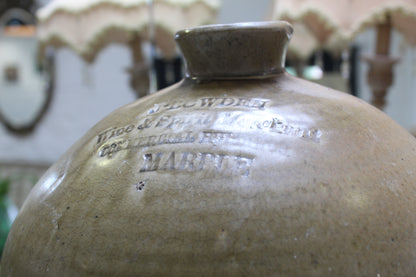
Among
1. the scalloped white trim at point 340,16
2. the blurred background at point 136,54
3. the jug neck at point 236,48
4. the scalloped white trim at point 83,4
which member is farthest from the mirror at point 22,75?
the jug neck at point 236,48

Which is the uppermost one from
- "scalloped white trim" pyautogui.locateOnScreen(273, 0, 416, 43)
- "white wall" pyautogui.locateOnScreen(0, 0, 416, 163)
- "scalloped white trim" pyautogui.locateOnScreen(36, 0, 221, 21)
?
"scalloped white trim" pyautogui.locateOnScreen(36, 0, 221, 21)

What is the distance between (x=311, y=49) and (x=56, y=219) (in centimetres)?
192

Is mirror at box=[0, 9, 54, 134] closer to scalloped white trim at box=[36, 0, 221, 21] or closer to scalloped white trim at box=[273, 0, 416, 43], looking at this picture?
scalloped white trim at box=[36, 0, 221, 21]

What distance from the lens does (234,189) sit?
528mm

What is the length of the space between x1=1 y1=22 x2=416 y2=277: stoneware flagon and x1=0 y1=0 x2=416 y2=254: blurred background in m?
1.03

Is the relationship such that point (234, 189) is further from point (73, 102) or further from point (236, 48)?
point (73, 102)

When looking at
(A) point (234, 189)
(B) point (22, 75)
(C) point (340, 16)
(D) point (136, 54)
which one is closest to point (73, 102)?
(B) point (22, 75)

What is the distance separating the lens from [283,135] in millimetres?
579

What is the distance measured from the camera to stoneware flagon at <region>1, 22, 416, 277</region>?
0.51 meters

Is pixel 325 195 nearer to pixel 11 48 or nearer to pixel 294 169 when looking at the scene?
pixel 294 169

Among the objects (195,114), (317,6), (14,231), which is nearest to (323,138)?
(195,114)

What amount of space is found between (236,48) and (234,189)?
0.81ft

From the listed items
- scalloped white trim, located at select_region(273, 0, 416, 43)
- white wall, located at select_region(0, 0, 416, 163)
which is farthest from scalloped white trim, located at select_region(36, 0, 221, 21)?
white wall, located at select_region(0, 0, 416, 163)

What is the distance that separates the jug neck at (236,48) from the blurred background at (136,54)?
977 mm
